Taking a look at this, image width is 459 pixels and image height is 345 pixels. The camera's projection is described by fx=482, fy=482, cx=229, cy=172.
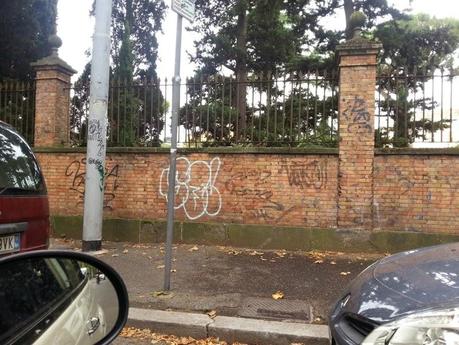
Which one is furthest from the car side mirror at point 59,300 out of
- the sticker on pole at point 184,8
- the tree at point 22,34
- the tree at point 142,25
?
the tree at point 142,25

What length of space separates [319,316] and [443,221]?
3404mm

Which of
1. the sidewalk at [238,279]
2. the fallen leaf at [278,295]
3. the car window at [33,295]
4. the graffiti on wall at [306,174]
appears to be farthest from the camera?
the graffiti on wall at [306,174]

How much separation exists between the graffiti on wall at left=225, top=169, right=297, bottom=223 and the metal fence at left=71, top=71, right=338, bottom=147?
619 millimetres

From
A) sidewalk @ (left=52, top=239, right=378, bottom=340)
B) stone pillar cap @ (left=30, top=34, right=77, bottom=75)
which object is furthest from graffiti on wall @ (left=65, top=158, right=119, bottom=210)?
stone pillar cap @ (left=30, top=34, right=77, bottom=75)

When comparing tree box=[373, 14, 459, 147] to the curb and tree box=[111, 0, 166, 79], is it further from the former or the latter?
tree box=[111, 0, 166, 79]

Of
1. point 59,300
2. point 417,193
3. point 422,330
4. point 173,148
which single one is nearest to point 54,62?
point 173,148

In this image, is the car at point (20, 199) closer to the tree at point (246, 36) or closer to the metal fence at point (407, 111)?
the metal fence at point (407, 111)

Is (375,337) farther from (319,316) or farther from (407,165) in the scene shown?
(407,165)

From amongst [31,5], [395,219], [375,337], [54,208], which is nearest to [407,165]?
[395,219]

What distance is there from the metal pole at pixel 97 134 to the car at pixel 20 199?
134 inches

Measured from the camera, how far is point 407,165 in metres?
7.31

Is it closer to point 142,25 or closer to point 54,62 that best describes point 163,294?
point 54,62

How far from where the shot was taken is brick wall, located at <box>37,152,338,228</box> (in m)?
7.59

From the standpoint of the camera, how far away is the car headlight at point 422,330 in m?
2.13
